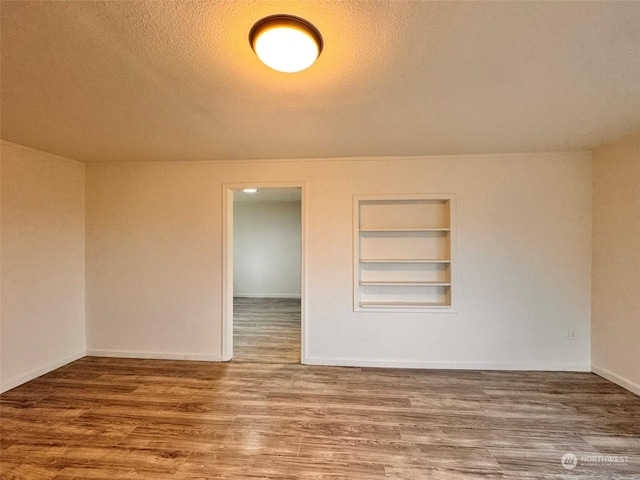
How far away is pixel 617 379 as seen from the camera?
9.60ft

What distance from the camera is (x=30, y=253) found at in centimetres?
307

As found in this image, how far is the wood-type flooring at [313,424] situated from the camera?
185 cm

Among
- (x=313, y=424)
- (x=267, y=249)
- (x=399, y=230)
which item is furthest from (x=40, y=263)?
(x=267, y=249)

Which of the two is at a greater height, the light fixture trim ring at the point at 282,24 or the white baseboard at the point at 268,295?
the light fixture trim ring at the point at 282,24

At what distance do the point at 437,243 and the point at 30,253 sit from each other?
4.38 metres

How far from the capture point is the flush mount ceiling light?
49.5 inches

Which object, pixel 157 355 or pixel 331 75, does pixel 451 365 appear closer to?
pixel 331 75

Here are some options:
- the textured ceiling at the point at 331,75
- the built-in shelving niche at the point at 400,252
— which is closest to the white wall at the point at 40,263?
the textured ceiling at the point at 331,75

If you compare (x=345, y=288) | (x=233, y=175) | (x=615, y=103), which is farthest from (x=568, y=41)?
(x=233, y=175)

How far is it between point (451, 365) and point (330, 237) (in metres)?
1.97

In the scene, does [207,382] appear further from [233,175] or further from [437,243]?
[437,243]

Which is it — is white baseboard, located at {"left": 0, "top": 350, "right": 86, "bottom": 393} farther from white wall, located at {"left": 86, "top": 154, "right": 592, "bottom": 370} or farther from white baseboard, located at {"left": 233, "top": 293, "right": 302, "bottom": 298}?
white baseboard, located at {"left": 233, "top": 293, "right": 302, "bottom": 298}

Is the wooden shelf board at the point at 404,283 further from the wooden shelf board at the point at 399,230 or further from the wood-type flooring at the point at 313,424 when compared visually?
the wood-type flooring at the point at 313,424

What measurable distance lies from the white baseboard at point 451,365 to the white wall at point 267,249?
4347 millimetres
